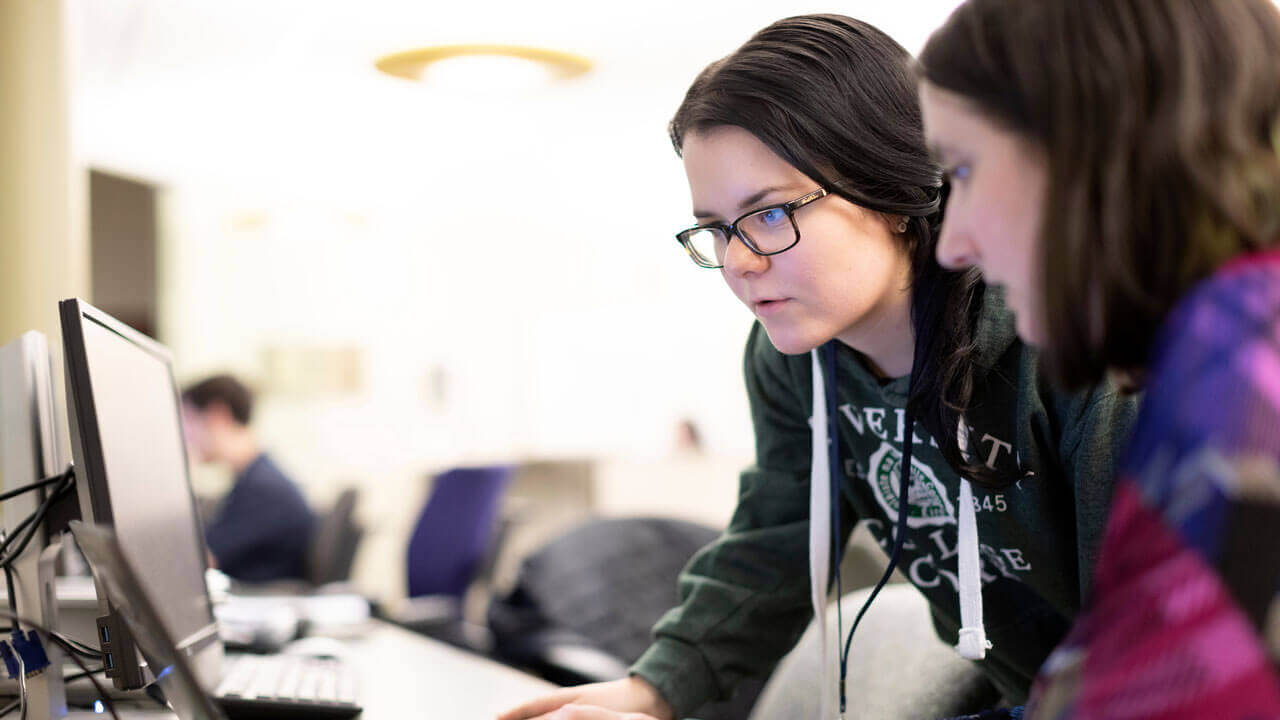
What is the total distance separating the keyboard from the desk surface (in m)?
0.03

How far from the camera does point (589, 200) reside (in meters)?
7.64

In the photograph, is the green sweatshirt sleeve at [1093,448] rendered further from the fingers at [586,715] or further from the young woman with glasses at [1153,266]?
the fingers at [586,715]

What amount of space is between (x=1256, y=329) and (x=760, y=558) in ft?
2.63

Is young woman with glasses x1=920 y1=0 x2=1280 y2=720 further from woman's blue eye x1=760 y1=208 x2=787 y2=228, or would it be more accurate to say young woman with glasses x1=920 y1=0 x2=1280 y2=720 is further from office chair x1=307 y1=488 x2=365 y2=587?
office chair x1=307 y1=488 x2=365 y2=587

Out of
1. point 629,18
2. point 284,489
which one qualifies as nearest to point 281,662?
point 284,489

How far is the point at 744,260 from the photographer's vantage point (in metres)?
0.97

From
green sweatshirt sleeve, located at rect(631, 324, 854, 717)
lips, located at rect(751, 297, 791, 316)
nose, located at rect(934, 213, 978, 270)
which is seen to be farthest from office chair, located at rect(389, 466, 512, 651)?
nose, located at rect(934, 213, 978, 270)

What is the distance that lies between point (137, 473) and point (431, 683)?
21.3 inches

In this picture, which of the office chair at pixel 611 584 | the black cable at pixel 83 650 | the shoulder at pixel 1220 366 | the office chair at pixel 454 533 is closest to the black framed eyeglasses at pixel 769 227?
the shoulder at pixel 1220 366

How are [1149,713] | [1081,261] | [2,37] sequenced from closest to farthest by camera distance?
1. [1149,713]
2. [1081,261]
3. [2,37]

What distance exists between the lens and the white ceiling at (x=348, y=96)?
417 cm

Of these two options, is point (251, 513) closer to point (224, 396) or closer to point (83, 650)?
point (224, 396)

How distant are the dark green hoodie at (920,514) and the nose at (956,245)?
0.27 metres

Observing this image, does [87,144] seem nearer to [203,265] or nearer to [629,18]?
[203,265]
